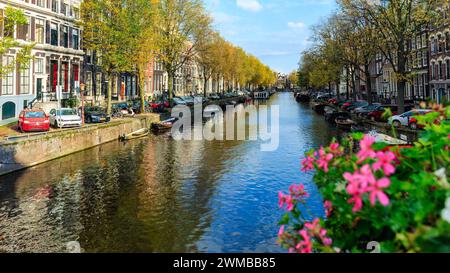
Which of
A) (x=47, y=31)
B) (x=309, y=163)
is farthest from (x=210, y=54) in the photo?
(x=309, y=163)

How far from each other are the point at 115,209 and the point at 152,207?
1.48 m

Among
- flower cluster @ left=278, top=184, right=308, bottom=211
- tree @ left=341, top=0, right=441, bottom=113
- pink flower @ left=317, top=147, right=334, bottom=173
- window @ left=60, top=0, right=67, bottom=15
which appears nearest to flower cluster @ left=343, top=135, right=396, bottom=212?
pink flower @ left=317, top=147, right=334, bottom=173

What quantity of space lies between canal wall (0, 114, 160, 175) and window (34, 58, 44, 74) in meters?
14.4

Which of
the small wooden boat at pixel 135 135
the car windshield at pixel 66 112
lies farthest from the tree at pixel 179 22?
the car windshield at pixel 66 112

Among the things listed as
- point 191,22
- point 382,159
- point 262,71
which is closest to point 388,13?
point 191,22

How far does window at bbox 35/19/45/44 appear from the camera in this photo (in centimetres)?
4184

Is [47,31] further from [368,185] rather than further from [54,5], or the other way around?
[368,185]

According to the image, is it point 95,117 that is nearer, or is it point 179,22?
point 95,117

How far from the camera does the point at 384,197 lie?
283 centimetres

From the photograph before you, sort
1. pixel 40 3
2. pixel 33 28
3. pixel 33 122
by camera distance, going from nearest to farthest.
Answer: pixel 33 122 < pixel 33 28 < pixel 40 3

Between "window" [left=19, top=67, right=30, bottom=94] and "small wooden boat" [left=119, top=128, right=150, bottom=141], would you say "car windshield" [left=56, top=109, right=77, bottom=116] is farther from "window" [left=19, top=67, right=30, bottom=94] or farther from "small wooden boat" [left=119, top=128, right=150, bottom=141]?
"window" [left=19, top=67, right=30, bottom=94]

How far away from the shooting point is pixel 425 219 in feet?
10.1

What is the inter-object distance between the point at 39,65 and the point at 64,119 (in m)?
14.8

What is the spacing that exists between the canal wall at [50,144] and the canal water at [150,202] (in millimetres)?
651
